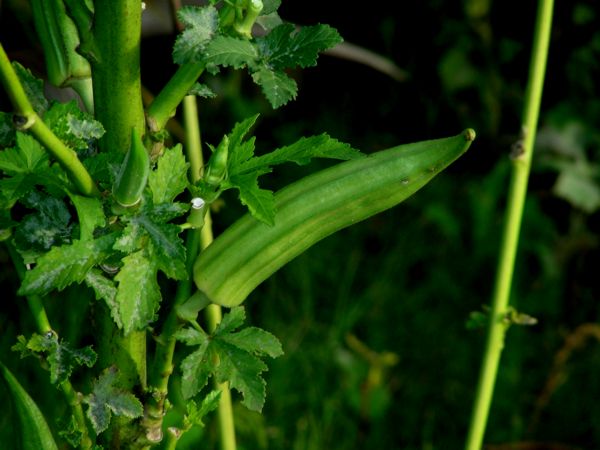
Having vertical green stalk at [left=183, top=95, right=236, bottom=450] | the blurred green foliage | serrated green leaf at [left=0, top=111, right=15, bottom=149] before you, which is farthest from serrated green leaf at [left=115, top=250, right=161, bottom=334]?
the blurred green foliage

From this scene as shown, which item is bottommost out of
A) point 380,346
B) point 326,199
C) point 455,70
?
point 326,199

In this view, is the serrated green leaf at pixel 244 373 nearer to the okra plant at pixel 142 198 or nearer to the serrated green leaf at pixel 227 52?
the okra plant at pixel 142 198

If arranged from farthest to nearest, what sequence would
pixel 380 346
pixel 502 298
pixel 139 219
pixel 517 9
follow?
pixel 517 9
pixel 380 346
pixel 502 298
pixel 139 219

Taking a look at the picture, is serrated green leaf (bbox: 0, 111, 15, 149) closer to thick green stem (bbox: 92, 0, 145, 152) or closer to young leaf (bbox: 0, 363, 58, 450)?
thick green stem (bbox: 92, 0, 145, 152)

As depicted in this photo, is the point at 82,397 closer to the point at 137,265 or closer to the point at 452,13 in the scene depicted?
the point at 137,265

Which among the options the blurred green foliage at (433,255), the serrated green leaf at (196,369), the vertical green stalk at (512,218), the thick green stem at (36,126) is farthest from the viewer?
the blurred green foliage at (433,255)

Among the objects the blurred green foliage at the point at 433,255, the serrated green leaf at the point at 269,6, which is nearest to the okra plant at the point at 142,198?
the serrated green leaf at the point at 269,6

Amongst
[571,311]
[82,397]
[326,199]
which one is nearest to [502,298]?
[326,199]

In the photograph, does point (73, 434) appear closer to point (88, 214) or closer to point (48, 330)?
point (48, 330)
